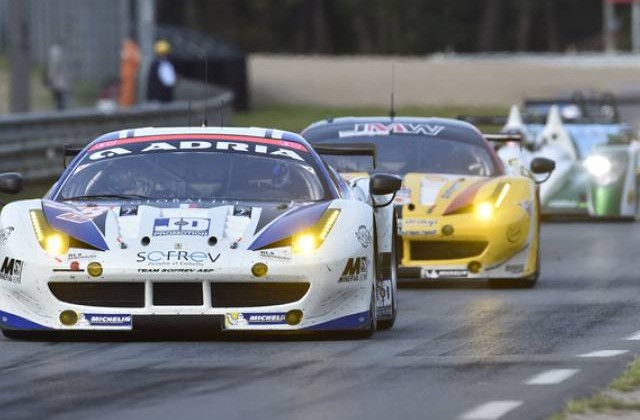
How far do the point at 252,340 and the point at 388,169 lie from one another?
199 inches

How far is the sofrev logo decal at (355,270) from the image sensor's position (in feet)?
33.2

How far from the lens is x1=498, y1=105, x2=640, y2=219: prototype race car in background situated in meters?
21.8

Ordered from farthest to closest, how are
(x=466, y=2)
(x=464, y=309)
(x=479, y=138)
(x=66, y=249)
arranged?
1. (x=466, y=2)
2. (x=479, y=138)
3. (x=464, y=309)
4. (x=66, y=249)

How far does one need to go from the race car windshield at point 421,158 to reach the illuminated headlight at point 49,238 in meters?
4.95

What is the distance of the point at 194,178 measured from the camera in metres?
10.9

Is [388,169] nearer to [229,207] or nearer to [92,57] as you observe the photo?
[229,207]

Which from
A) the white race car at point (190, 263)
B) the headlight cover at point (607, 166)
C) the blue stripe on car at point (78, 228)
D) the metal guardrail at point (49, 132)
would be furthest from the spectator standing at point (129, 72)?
the blue stripe on car at point (78, 228)

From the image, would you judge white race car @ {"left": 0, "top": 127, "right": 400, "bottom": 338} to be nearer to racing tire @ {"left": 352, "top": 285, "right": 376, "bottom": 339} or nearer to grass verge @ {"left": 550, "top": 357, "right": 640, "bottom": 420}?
racing tire @ {"left": 352, "top": 285, "right": 376, "bottom": 339}

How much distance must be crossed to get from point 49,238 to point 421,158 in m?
5.48

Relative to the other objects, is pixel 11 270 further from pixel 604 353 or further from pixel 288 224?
pixel 604 353

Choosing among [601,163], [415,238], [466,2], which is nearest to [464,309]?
[415,238]

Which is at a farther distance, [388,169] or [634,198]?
[634,198]

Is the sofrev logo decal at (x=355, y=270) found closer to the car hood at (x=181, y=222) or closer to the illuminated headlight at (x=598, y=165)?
the car hood at (x=181, y=222)

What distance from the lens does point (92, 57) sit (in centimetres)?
5103
